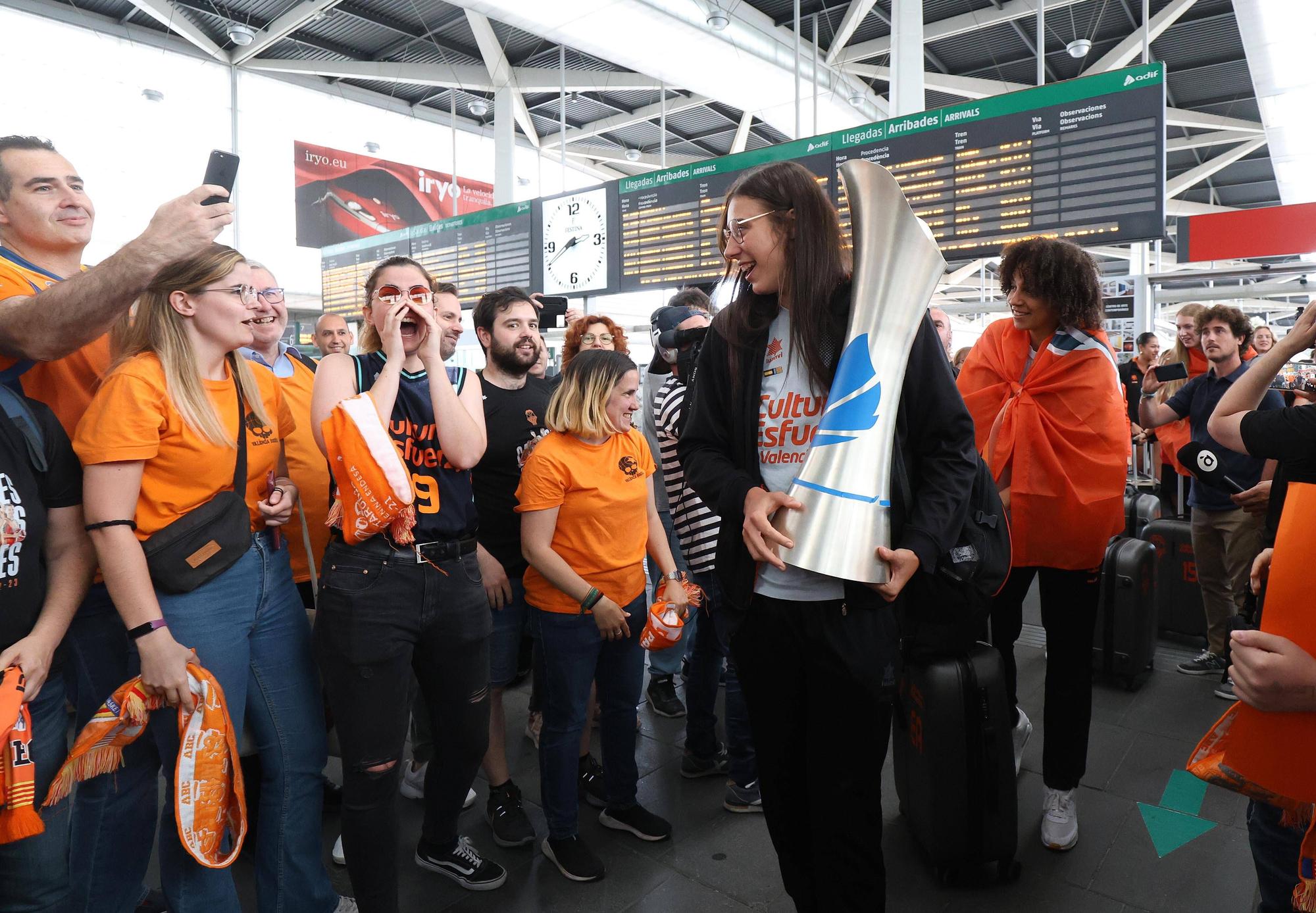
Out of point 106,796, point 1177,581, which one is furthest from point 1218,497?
point 106,796

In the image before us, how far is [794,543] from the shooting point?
1.34 metres

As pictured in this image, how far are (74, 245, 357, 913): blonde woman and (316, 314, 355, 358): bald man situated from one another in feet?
6.70

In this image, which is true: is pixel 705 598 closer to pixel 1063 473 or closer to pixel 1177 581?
pixel 1063 473

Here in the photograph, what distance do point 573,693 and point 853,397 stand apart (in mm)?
1301

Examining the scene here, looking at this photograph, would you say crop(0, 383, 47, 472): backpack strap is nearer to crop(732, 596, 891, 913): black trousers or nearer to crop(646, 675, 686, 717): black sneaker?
crop(732, 596, 891, 913): black trousers

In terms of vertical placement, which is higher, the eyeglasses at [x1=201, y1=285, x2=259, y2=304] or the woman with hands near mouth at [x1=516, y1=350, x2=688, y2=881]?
the eyeglasses at [x1=201, y1=285, x2=259, y2=304]

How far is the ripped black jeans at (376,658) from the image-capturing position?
171 cm

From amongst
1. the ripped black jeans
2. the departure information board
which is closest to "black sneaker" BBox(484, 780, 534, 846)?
the ripped black jeans

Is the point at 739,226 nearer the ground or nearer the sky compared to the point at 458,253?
nearer the ground

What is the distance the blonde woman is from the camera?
58.4 inches

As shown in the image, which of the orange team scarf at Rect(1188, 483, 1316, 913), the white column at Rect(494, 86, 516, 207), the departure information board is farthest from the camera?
the white column at Rect(494, 86, 516, 207)

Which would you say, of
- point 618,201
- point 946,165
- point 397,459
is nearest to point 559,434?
point 397,459

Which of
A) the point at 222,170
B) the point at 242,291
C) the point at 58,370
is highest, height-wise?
the point at 222,170

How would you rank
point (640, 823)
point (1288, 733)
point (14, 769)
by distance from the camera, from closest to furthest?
point (1288, 733) < point (14, 769) < point (640, 823)
